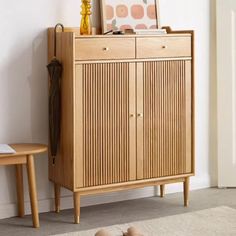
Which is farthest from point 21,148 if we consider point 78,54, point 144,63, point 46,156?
point 144,63

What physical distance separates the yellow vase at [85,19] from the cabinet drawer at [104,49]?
0.63 ft

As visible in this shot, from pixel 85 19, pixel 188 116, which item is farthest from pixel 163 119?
pixel 85 19

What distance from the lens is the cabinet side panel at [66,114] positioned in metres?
3.92

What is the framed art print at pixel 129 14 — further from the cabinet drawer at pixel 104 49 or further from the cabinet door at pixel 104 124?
the cabinet door at pixel 104 124

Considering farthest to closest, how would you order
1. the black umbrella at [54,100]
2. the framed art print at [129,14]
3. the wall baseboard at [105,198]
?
the framed art print at [129,14] < the wall baseboard at [105,198] < the black umbrella at [54,100]

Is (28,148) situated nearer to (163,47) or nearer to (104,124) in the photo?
(104,124)

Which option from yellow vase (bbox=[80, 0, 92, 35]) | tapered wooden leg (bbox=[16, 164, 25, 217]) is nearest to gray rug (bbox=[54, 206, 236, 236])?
tapered wooden leg (bbox=[16, 164, 25, 217])

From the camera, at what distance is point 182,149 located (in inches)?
172

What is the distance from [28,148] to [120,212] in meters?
0.81

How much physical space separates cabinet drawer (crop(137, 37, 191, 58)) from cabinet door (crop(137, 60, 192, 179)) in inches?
2.1

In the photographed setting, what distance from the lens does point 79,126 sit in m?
3.94

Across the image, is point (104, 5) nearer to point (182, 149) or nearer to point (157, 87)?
point (157, 87)

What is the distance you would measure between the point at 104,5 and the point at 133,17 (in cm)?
22

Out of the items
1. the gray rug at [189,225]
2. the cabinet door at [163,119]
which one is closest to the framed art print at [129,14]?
the cabinet door at [163,119]
